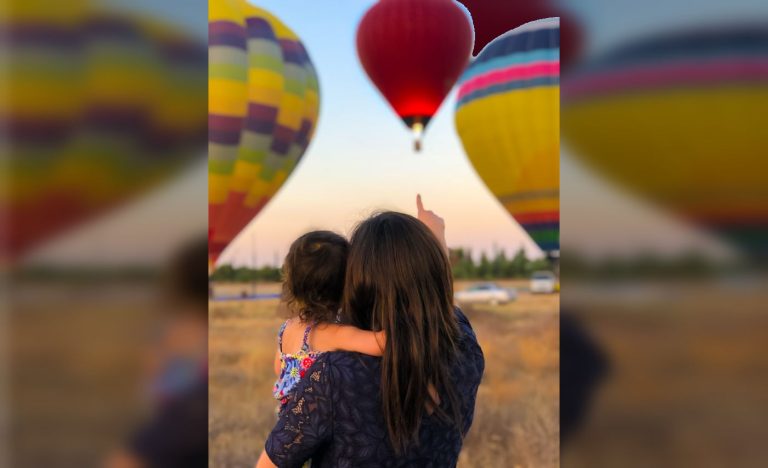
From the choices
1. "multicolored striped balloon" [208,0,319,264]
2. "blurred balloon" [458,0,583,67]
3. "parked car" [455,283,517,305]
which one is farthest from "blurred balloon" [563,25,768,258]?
"parked car" [455,283,517,305]

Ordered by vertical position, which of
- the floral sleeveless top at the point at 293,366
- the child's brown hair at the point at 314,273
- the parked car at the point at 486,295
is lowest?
Answer: the parked car at the point at 486,295

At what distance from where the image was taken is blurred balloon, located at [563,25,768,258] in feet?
2.13

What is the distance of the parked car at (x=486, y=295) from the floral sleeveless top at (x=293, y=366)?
42.6 feet

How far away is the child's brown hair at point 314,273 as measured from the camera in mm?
1195

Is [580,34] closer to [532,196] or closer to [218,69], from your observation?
[218,69]

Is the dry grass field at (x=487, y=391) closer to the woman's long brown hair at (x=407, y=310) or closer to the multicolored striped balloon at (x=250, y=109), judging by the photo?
the woman's long brown hair at (x=407, y=310)

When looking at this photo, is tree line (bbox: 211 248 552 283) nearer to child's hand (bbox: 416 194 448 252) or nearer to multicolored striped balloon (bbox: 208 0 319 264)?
multicolored striped balloon (bbox: 208 0 319 264)

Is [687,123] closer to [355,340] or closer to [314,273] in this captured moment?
[355,340]

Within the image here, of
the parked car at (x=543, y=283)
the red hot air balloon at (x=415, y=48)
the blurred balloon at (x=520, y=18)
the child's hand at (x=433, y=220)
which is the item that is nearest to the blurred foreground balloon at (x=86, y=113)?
the blurred balloon at (x=520, y=18)

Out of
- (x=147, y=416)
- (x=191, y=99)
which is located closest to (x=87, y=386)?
(x=147, y=416)

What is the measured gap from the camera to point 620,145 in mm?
700

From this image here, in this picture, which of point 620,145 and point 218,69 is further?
point 218,69

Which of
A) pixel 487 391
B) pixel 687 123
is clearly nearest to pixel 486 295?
pixel 487 391

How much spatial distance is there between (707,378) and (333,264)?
27.1 inches
